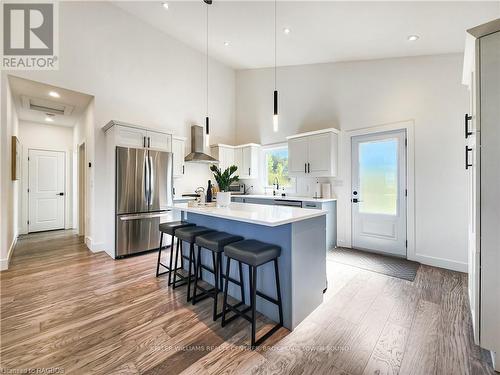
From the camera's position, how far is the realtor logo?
3199 mm

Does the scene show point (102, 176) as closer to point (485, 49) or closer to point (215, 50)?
point (215, 50)

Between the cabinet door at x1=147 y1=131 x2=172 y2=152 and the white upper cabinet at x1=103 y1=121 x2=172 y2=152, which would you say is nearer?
the white upper cabinet at x1=103 y1=121 x2=172 y2=152

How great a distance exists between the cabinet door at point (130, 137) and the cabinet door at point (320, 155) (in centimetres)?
316

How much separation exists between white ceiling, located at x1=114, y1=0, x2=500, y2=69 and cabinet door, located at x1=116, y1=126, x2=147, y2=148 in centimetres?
223

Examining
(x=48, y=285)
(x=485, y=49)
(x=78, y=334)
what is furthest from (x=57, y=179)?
(x=485, y=49)

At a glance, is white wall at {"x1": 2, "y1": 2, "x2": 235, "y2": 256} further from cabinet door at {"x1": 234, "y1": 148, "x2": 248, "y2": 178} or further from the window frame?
the window frame

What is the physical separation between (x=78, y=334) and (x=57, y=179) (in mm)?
5581

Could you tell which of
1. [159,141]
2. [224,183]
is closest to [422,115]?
[224,183]

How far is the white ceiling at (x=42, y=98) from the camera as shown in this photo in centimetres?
350

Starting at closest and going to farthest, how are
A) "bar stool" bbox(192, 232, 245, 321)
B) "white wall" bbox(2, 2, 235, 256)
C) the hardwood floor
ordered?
1. the hardwood floor
2. "bar stool" bbox(192, 232, 245, 321)
3. "white wall" bbox(2, 2, 235, 256)

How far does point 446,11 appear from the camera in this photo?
244 centimetres

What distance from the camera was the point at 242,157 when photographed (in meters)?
5.98

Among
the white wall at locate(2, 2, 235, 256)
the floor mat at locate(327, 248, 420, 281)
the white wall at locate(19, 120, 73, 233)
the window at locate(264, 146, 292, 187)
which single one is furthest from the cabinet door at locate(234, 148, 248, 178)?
the white wall at locate(19, 120, 73, 233)

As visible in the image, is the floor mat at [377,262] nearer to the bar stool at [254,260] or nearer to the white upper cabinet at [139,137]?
the bar stool at [254,260]
